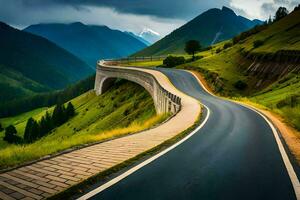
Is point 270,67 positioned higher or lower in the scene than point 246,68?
lower

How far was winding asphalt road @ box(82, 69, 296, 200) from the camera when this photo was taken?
21.2ft

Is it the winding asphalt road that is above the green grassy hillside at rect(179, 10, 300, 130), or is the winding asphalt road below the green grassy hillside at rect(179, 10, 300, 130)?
below

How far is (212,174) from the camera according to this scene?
7863 mm

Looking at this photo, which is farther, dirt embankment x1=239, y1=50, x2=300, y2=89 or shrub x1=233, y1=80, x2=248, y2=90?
shrub x1=233, y1=80, x2=248, y2=90

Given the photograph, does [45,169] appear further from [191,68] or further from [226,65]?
[191,68]

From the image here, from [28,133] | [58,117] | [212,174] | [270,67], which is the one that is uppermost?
[270,67]

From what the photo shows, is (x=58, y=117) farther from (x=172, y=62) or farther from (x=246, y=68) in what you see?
(x=246, y=68)

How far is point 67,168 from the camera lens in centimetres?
792

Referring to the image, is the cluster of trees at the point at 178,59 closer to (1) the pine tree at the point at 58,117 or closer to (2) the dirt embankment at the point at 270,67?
(2) the dirt embankment at the point at 270,67

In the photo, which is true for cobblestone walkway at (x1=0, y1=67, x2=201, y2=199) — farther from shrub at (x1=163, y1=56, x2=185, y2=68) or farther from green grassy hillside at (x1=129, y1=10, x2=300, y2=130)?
shrub at (x1=163, y1=56, x2=185, y2=68)

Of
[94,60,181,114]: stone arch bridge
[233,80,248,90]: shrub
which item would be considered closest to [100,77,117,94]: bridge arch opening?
[94,60,181,114]: stone arch bridge

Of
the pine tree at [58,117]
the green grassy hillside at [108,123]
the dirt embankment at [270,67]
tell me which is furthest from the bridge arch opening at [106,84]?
the dirt embankment at [270,67]

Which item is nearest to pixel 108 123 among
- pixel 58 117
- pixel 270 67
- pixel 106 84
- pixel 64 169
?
pixel 270 67

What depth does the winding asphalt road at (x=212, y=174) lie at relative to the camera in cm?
646
